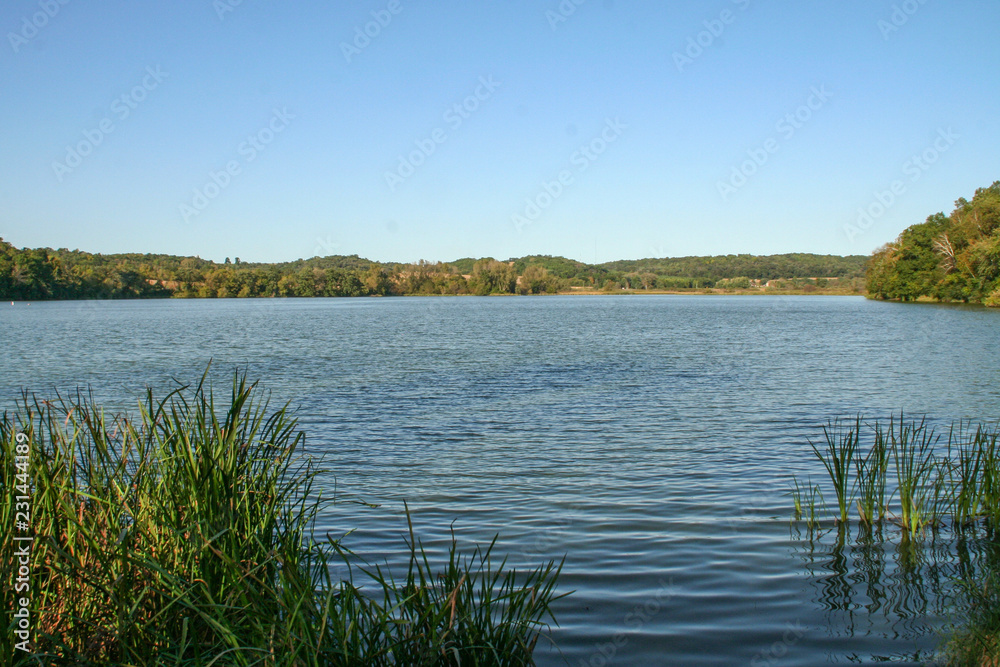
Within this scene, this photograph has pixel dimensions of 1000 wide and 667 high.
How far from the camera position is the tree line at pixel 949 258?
230 ft

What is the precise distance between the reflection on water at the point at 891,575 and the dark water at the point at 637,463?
3 cm

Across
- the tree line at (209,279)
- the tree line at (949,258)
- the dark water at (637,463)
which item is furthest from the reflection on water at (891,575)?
the tree line at (209,279)

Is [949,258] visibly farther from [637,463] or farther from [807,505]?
[807,505]

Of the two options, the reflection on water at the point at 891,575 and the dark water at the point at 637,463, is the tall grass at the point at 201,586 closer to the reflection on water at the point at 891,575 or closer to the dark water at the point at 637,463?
the dark water at the point at 637,463

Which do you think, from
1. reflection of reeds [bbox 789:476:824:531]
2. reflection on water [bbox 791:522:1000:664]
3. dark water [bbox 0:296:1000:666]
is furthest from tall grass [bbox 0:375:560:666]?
reflection of reeds [bbox 789:476:824:531]

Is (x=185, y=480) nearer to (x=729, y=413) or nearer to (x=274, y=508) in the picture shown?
(x=274, y=508)

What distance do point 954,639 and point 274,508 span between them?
16.1 ft

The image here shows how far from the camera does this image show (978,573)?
671 cm

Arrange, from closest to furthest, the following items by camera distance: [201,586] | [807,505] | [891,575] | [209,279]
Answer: [201,586] < [891,575] < [807,505] < [209,279]

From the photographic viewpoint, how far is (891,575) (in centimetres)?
685

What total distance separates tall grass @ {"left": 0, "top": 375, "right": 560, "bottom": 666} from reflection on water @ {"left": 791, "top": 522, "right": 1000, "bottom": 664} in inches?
119

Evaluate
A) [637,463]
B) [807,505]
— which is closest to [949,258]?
[637,463]

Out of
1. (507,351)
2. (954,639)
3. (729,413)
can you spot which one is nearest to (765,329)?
(507,351)

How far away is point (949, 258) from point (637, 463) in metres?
86.0
